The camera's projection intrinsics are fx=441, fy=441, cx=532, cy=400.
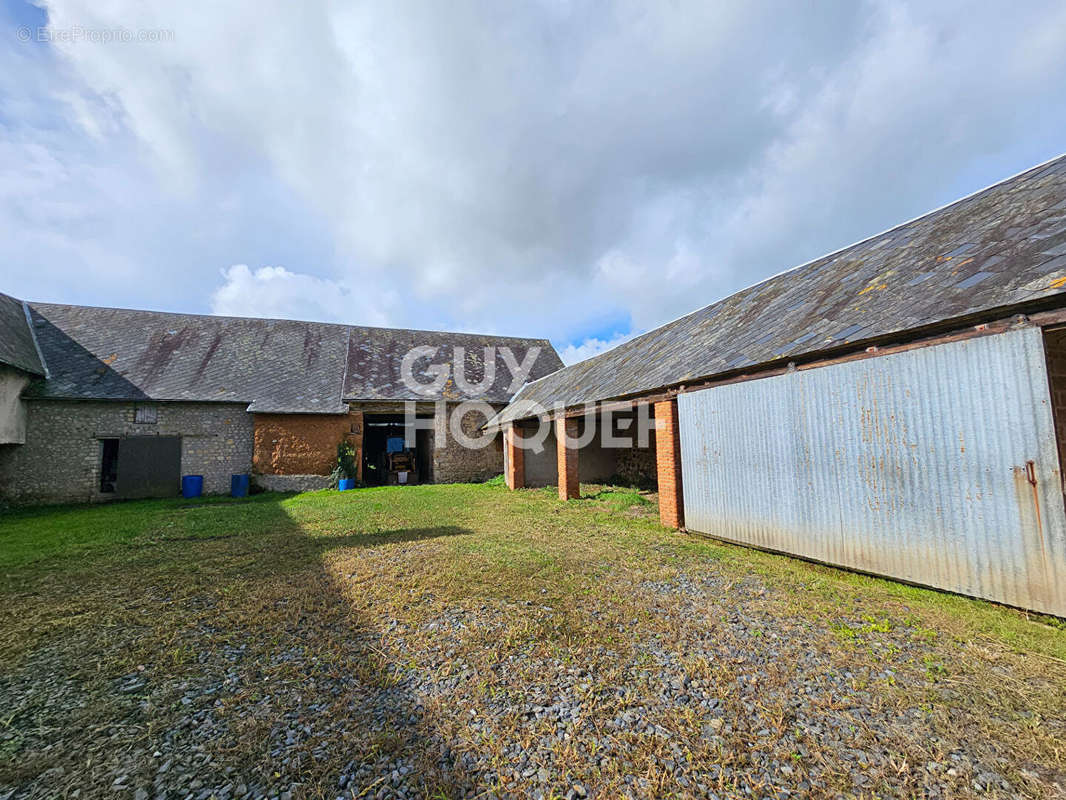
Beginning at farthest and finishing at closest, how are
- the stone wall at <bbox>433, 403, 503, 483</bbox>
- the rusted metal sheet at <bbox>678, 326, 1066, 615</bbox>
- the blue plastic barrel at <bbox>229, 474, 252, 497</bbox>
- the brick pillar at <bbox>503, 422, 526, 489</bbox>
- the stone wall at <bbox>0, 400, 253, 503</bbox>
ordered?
the stone wall at <bbox>433, 403, 503, 483</bbox> → the brick pillar at <bbox>503, 422, 526, 489</bbox> → the blue plastic barrel at <bbox>229, 474, 252, 497</bbox> → the stone wall at <bbox>0, 400, 253, 503</bbox> → the rusted metal sheet at <bbox>678, 326, 1066, 615</bbox>

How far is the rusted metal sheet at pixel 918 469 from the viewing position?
3588 millimetres

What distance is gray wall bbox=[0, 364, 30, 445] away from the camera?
454 inches

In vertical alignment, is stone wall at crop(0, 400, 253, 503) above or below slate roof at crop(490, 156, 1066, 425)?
below

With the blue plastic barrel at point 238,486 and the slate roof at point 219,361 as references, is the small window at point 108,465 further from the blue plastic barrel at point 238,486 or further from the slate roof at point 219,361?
the blue plastic barrel at point 238,486

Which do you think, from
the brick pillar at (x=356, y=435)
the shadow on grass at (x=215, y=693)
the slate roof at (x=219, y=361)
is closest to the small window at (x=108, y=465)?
the slate roof at (x=219, y=361)

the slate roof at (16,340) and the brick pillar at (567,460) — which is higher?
the slate roof at (16,340)

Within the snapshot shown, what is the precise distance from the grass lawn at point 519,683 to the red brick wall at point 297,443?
30.6ft

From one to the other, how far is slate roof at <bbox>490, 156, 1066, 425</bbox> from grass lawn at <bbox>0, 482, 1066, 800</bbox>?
8.80ft

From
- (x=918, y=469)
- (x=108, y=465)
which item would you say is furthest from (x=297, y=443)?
(x=918, y=469)

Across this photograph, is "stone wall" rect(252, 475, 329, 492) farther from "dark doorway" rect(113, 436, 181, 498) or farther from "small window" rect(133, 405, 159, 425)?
"small window" rect(133, 405, 159, 425)

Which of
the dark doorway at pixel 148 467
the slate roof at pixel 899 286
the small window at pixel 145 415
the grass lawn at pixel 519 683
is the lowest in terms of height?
the grass lawn at pixel 519 683

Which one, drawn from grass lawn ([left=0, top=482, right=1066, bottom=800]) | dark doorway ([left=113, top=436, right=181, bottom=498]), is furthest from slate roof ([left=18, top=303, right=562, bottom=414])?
grass lawn ([left=0, top=482, right=1066, bottom=800])

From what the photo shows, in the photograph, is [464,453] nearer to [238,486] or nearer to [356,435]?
[356,435]

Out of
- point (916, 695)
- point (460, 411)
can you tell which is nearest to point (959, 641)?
point (916, 695)
